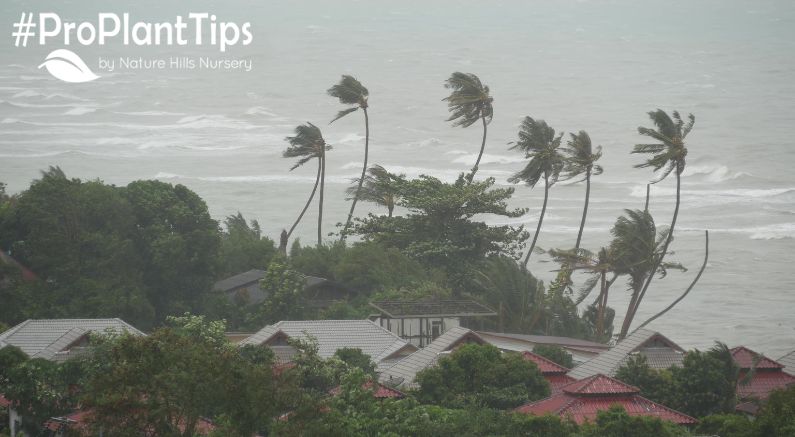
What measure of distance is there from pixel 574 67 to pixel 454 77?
371ft

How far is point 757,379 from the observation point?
39625 mm

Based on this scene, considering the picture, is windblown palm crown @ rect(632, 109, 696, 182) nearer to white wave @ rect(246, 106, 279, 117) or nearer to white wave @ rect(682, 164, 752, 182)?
white wave @ rect(682, 164, 752, 182)

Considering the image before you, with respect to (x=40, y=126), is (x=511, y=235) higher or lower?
lower

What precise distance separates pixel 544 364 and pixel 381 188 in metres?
22.0

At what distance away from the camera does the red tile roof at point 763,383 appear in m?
38.8

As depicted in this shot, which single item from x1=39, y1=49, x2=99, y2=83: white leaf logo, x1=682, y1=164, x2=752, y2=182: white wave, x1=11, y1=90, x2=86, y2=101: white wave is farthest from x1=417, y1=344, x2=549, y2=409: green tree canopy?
x1=39, y1=49, x2=99, y2=83: white leaf logo

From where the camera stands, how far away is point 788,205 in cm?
10431

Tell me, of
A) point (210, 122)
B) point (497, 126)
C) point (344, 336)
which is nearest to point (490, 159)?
point (497, 126)

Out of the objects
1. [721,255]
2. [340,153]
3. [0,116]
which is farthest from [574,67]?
[721,255]

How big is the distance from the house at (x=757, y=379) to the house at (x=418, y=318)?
1082cm

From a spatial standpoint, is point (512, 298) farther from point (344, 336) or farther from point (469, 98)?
point (469, 98)

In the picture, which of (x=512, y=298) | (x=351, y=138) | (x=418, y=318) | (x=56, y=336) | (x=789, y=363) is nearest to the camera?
(x=789, y=363)

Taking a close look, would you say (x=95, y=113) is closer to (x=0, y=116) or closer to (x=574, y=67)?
(x=0, y=116)

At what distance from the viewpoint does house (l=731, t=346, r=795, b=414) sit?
1496 inches
